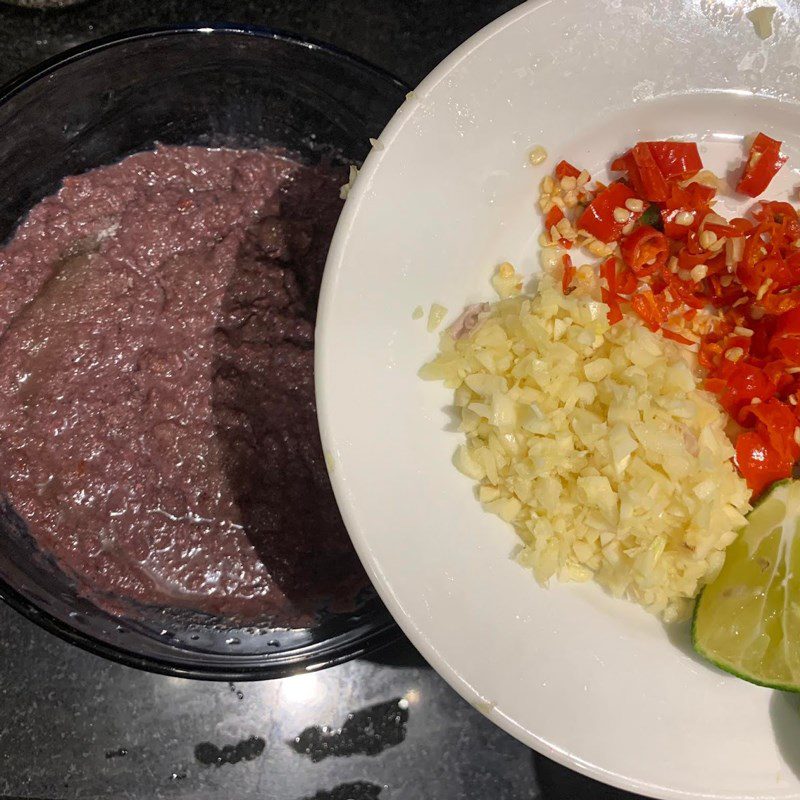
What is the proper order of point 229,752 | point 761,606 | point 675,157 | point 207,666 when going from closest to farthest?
point 761,606
point 675,157
point 207,666
point 229,752

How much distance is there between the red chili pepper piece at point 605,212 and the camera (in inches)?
59.7

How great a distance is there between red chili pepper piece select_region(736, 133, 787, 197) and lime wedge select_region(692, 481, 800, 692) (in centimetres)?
62

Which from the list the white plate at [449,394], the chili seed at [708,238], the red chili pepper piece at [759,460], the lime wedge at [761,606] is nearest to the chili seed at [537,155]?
the white plate at [449,394]

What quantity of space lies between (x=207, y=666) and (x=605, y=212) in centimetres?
128

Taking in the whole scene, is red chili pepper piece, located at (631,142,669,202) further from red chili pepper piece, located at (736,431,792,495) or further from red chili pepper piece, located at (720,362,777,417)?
red chili pepper piece, located at (736,431,792,495)

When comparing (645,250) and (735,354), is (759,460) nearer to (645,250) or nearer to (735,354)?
(735,354)

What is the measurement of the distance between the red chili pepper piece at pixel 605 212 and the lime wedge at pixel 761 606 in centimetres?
61

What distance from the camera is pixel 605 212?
1.52 metres

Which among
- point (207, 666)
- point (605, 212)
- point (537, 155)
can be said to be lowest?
point (207, 666)

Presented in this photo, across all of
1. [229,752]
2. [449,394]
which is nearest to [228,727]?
[229,752]

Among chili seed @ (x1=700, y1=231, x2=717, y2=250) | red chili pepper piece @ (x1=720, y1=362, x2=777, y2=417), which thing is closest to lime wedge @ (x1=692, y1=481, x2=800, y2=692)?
red chili pepper piece @ (x1=720, y1=362, x2=777, y2=417)

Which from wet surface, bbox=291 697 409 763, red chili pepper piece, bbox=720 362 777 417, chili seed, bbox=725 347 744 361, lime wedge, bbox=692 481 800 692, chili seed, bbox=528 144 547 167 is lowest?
wet surface, bbox=291 697 409 763

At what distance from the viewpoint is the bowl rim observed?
157cm

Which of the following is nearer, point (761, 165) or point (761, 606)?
point (761, 606)
